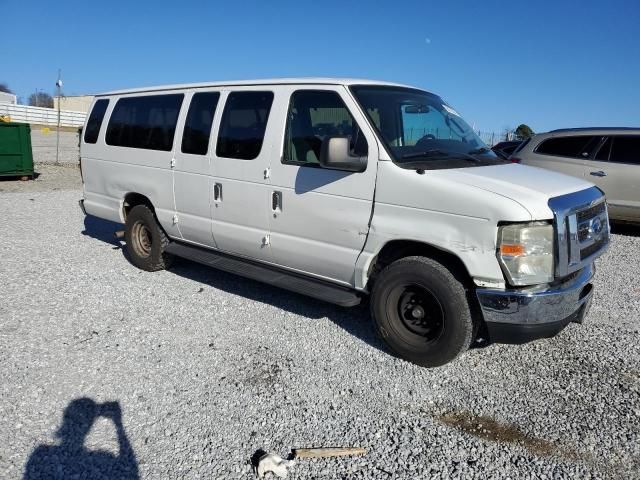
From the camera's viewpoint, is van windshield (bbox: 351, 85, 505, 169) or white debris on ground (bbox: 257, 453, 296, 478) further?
van windshield (bbox: 351, 85, 505, 169)

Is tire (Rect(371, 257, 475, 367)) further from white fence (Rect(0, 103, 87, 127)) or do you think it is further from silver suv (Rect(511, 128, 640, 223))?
white fence (Rect(0, 103, 87, 127))

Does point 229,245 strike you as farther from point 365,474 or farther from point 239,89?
point 365,474

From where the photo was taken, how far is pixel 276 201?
4484 mm

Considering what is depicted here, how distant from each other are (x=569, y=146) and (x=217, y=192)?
691 centimetres

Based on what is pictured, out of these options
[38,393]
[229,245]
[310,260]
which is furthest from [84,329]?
[310,260]

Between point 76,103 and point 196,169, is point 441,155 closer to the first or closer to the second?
point 196,169

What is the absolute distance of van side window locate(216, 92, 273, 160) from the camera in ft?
15.1

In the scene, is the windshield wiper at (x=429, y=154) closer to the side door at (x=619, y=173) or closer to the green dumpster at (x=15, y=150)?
the side door at (x=619, y=173)

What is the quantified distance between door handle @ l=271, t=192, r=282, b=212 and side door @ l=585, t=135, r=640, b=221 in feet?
21.5

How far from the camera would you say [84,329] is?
4.48m

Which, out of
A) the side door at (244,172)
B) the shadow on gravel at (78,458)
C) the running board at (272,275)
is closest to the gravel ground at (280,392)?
the shadow on gravel at (78,458)

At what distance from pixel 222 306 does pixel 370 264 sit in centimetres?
189

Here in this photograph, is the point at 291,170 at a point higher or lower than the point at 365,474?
higher

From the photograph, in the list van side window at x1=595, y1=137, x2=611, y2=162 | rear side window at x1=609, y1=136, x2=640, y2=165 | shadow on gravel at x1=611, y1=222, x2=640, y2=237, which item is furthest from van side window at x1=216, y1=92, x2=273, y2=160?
shadow on gravel at x1=611, y1=222, x2=640, y2=237
